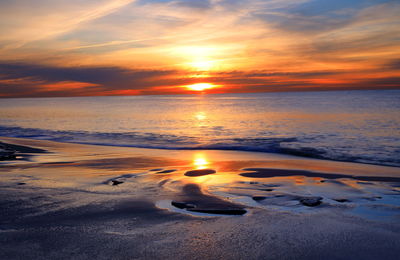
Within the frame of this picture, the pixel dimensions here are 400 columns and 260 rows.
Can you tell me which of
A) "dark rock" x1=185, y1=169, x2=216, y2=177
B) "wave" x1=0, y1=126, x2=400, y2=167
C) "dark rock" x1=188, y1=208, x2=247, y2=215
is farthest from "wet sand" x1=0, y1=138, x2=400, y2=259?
"wave" x1=0, y1=126, x2=400, y2=167

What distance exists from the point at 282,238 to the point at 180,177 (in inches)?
139

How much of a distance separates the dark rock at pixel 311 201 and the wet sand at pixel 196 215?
14 millimetres

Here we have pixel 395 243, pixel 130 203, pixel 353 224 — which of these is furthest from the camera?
pixel 130 203

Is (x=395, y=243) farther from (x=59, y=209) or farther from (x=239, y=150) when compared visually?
(x=239, y=150)

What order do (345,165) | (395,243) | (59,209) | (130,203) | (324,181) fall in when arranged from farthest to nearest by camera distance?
(345,165) < (324,181) < (130,203) < (59,209) < (395,243)

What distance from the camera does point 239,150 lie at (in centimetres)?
1259

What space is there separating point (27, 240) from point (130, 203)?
1.53 meters

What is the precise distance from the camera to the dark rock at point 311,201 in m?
4.52

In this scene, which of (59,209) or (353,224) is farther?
(59,209)

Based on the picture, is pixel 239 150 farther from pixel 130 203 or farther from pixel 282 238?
pixel 282 238

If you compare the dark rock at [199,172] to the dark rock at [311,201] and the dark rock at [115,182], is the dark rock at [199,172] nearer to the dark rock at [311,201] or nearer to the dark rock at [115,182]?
the dark rock at [115,182]

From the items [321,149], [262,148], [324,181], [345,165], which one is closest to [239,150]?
[262,148]

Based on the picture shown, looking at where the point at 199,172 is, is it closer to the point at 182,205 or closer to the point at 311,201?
the point at 182,205

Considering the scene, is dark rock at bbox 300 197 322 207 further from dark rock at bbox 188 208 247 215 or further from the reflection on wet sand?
dark rock at bbox 188 208 247 215
